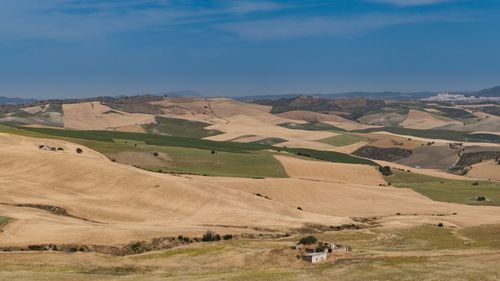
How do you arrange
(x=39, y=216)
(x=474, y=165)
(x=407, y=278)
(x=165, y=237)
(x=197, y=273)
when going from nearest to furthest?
1. (x=407, y=278)
2. (x=197, y=273)
3. (x=165, y=237)
4. (x=39, y=216)
5. (x=474, y=165)

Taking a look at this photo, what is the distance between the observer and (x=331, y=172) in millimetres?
147750

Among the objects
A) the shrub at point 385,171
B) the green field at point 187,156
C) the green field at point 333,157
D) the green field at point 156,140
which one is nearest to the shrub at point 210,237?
the green field at point 187,156

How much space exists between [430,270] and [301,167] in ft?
330

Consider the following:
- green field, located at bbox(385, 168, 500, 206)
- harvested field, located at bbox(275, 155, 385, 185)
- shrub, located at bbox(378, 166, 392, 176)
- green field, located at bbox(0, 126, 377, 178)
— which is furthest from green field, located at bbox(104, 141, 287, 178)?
green field, located at bbox(385, 168, 500, 206)

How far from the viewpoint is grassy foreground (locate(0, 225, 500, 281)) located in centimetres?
4860

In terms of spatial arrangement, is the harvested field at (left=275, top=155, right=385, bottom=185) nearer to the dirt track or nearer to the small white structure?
the dirt track

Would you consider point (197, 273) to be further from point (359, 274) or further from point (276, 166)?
point (276, 166)

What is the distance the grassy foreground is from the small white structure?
541mm

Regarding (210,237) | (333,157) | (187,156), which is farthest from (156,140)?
(210,237)

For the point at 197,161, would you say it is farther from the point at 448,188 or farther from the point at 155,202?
the point at 448,188

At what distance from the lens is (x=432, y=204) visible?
118 meters

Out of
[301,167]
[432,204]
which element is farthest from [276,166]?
[432,204]

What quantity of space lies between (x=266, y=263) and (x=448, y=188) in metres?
92.3

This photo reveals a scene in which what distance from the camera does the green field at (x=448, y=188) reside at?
413 ft
